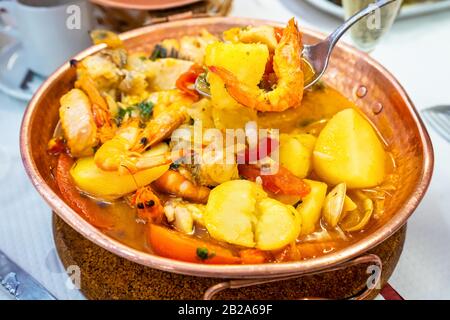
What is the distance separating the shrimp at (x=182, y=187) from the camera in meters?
1.37

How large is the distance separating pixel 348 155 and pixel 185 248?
528mm

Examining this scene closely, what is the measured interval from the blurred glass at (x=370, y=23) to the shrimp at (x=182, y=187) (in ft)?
2.84

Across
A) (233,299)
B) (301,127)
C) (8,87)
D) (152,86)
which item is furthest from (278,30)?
(8,87)

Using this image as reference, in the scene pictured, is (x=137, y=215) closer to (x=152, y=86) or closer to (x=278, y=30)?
(x=152, y=86)

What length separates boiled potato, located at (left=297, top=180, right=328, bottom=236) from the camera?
1.33m

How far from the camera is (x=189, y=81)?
1.57 metres

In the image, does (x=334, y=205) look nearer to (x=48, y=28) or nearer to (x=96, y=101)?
(x=96, y=101)

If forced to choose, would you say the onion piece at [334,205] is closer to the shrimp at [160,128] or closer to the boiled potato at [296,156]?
the boiled potato at [296,156]

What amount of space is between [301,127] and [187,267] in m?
0.65

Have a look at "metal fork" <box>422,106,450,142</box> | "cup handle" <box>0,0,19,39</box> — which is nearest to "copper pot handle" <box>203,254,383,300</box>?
"metal fork" <box>422,106,450,142</box>

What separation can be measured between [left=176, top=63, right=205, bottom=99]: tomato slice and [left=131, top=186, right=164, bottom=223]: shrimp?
1.21 feet

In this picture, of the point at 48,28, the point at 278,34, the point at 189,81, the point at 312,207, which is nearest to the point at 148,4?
the point at 48,28

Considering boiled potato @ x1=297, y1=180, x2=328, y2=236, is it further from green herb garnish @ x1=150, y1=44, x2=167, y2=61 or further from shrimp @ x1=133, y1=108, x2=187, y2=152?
green herb garnish @ x1=150, y1=44, x2=167, y2=61

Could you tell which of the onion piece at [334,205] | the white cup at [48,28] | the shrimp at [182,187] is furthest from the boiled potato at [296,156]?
the white cup at [48,28]
